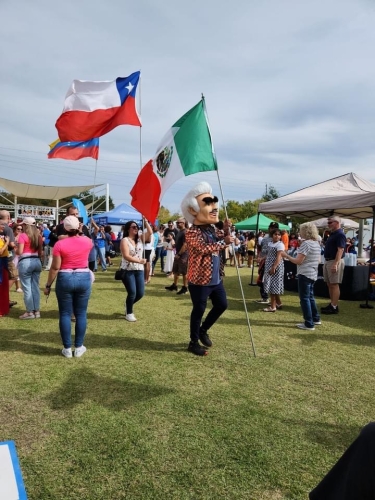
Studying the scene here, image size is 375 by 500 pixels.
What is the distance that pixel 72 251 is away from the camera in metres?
4.49

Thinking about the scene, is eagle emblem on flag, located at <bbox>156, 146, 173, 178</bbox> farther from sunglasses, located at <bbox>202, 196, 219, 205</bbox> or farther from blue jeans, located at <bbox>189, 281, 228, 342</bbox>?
blue jeans, located at <bbox>189, 281, 228, 342</bbox>

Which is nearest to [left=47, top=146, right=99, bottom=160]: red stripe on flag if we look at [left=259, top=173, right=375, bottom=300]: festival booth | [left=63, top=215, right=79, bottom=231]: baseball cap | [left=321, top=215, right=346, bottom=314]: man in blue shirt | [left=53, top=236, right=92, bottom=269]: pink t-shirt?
[left=63, top=215, right=79, bottom=231]: baseball cap

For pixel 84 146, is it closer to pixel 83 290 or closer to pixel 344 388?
pixel 83 290

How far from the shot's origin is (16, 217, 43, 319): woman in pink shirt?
619 cm

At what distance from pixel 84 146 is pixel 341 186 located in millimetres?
6867

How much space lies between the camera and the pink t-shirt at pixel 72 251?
4.46 m

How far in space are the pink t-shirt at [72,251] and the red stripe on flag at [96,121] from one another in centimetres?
241

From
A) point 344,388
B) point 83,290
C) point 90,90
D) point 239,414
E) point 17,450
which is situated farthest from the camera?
point 90,90

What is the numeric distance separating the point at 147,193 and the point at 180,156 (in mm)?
817

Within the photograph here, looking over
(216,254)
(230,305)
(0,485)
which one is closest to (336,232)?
(230,305)

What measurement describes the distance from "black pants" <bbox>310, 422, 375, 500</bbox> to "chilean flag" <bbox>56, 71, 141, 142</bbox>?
5.68m

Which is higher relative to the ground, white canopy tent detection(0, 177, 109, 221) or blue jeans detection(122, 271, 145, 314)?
white canopy tent detection(0, 177, 109, 221)

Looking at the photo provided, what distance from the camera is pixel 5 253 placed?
248 inches

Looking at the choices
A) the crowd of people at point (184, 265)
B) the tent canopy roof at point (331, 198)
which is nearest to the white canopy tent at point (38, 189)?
the tent canopy roof at point (331, 198)
